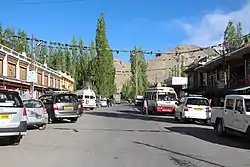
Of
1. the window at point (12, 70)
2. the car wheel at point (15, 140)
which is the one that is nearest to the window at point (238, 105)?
the car wheel at point (15, 140)

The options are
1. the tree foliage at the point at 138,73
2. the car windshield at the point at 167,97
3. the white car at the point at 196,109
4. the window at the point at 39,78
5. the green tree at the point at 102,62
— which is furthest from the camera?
the tree foliage at the point at 138,73

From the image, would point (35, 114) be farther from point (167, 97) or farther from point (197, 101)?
point (167, 97)

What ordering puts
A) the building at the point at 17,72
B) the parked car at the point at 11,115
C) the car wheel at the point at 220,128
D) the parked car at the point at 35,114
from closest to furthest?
1. the parked car at the point at 11,115
2. the car wheel at the point at 220,128
3. the parked car at the point at 35,114
4. the building at the point at 17,72

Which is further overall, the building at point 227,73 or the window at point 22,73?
the window at point 22,73

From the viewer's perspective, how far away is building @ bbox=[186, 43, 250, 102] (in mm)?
33469

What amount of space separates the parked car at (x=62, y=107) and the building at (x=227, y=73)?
37.7 feet

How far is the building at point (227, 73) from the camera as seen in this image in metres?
33.5

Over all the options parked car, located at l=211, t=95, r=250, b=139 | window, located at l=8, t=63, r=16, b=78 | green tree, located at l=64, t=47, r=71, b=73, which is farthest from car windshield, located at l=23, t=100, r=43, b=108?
green tree, located at l=64, t=47, r=71, b=73

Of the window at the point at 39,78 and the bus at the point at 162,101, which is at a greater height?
the window at the point at 39,78

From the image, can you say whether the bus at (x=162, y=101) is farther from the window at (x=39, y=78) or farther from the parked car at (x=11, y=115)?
the window at (x=39, y=78)

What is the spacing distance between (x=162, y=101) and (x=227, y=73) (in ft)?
34.7

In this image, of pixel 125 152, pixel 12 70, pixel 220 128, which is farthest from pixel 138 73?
pixel 125 152

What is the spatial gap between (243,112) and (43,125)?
A: 990 cm

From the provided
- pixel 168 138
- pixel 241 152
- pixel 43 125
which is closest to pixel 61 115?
pixel 43 125
